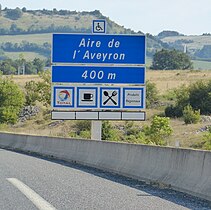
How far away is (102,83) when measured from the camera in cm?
2975

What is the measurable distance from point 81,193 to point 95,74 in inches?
659

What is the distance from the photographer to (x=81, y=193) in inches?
520

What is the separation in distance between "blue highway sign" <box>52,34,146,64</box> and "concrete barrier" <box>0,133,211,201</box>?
14.9ft

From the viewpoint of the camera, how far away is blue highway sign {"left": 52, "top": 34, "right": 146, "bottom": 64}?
29688mm

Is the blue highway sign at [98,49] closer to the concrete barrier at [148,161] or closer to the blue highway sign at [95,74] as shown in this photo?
the blue highway sign at [95,74]

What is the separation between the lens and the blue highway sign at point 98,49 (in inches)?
1169

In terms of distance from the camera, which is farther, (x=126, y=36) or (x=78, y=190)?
(x=126, y=36)

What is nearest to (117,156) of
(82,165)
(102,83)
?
(82,165)

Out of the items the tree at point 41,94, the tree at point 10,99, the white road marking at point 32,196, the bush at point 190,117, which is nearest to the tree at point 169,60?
the tree at point 41,94

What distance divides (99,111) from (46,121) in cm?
5409

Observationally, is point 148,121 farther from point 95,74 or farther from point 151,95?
point 95,74

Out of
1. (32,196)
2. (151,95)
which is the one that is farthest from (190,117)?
(32,196)

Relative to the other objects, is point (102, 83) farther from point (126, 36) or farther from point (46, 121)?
point (46, 121)

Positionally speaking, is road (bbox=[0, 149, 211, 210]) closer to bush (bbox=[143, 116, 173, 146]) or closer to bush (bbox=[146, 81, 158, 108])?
bush (bbox=[143, 116, 173, 146])
